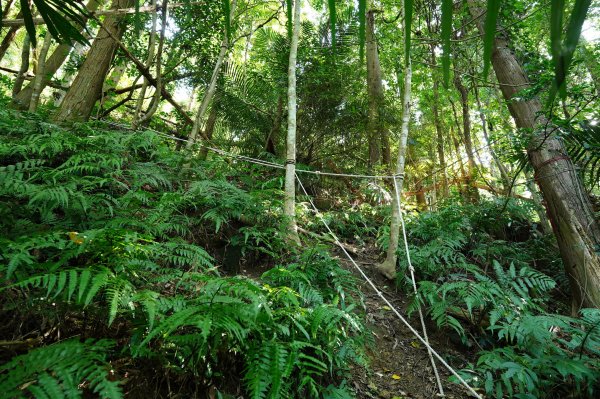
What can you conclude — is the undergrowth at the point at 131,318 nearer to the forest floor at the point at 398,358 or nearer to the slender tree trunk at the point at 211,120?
the forest floor at the point at 398,358

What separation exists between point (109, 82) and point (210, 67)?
1.72 meters

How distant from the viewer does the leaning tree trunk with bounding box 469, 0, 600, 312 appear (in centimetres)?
307

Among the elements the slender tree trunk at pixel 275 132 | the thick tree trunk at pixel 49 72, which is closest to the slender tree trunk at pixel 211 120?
the slender tree trunk at pixel 275 132

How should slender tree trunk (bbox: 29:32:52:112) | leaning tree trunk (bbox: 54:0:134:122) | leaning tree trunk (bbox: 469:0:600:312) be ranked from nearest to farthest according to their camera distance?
leaning tree trunk (bbox: 469:0:600:312)
slender tree trunk (bbox: 29:32:52:112)
leaning tree trunk (bbox: 54:0:134:122)

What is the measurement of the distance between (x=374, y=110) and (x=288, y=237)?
11.5 feet

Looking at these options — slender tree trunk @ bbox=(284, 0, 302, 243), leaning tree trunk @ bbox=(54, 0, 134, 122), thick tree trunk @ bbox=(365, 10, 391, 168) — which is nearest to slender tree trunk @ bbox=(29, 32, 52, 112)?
leaning tree trunk @ bbox=(54, 0, 134, 122)

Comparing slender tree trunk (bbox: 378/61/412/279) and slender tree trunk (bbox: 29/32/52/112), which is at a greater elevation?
slender tree trunk (bbox: 29/32/52/112)

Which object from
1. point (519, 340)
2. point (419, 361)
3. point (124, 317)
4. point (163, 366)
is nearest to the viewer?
point (163, 366)

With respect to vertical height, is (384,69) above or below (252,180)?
above

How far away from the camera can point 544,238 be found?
416 cm

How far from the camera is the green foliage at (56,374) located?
3.18 feet

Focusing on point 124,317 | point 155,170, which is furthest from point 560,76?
point 155,170

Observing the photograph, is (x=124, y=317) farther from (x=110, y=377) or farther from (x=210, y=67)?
(x=210, y=67)

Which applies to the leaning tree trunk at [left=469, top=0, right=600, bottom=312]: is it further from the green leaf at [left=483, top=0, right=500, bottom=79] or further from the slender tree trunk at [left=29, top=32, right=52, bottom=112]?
the slender tree trunk at [left=29, top=32, right=52, bottom=112]
